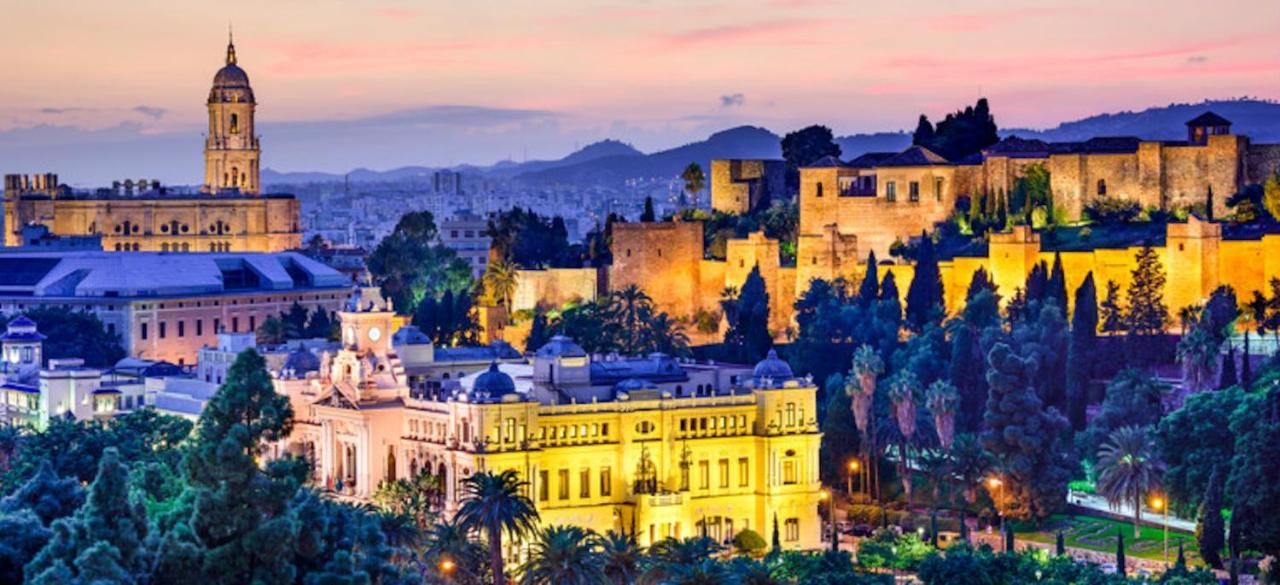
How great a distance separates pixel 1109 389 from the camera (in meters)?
70.9

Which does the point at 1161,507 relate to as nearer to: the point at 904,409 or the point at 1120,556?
the point at 1120,556

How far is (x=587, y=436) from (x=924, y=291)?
2127cm

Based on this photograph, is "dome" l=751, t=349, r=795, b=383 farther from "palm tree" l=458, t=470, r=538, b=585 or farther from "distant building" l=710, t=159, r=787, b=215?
"distant building" l=710, t=159, r=787, b=215

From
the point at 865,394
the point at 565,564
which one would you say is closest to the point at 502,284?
the point at 865,394

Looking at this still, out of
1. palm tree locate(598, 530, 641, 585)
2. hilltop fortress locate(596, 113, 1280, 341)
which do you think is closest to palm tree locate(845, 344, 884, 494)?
hilltop fortress locate(596, 113, 1280, 341)

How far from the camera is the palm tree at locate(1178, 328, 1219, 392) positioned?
72.4m

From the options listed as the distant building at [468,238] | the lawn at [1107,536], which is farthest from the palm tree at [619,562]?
the distant building at [468,238]

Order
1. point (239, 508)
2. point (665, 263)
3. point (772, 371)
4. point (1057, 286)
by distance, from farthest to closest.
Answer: point (665, 263) → point (1057, 286) → point (772, 371) → point (239, 508)

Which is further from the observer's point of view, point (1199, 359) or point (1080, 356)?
point (1080, 356)

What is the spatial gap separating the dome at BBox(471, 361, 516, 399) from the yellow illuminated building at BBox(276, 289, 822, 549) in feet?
0.14

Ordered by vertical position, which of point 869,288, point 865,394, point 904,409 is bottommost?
point 904,409

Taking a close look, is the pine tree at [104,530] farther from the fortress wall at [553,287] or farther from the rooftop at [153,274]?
the rooftop at [153,274]

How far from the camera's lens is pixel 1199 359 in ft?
237

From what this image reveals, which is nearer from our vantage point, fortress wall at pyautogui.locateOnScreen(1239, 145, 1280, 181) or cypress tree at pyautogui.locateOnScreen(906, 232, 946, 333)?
cypress tree at pyautogui.locateOnScreen(906, 232, 946, 333)
